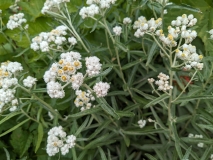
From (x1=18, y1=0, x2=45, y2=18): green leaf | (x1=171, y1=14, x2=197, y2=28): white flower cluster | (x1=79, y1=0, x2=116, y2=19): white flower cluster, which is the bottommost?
(x1=18, y1=0, x2=45, y2=18): green leaf

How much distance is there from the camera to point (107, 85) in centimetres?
158

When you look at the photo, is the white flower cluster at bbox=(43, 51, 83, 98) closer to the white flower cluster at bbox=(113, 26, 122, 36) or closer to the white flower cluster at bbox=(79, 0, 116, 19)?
the white flower cluster at bbox=(79, 0, 116, 19)

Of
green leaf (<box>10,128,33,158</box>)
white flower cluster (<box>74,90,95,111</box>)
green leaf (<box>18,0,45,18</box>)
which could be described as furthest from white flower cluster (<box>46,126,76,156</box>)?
green leaf (<box>18,0,45,18</box>)

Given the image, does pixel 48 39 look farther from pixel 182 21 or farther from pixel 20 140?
pixel 20 140

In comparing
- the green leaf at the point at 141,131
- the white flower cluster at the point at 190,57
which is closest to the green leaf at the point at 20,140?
the green leaf at the point at 141,131

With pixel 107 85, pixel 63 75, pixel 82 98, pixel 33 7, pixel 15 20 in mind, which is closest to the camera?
pixel 63 75

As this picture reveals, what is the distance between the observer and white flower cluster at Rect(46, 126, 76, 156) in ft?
5.57

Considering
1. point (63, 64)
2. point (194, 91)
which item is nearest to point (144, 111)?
point (194, 91)

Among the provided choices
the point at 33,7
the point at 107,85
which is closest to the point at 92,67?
the point at 107,85

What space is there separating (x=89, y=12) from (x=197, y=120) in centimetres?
113

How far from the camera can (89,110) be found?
1730 millimetres

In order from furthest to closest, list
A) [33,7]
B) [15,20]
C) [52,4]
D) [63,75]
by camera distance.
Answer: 1. [33,7]
2. [15,20]
3. [52,4]
4. [63,75]

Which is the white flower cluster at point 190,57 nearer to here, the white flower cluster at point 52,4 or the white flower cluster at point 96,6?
the white flower cluster at point 96,6

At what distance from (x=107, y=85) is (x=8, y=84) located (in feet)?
1.80
